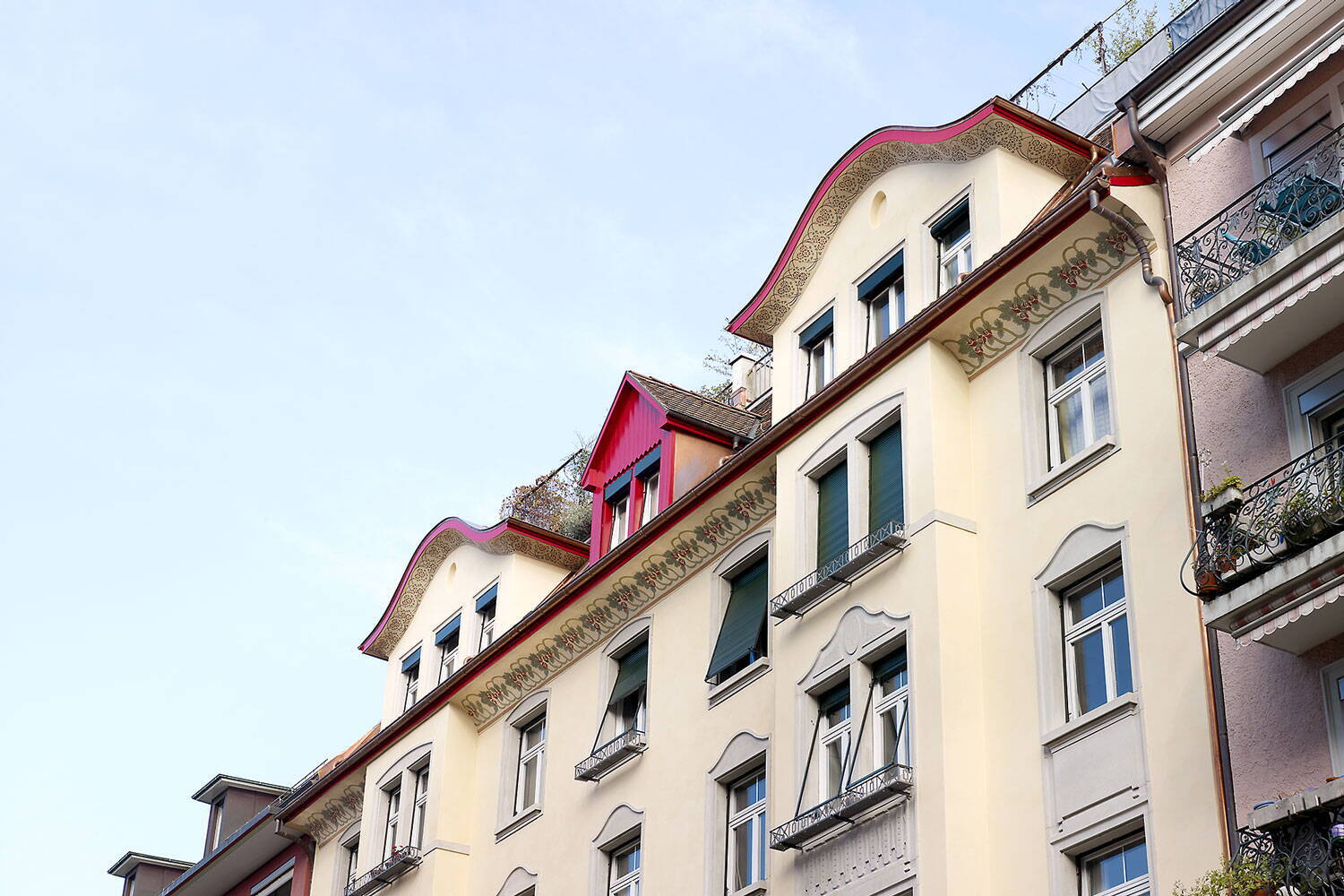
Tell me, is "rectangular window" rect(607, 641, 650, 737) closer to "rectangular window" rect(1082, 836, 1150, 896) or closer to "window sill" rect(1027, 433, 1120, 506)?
"window sill" rect(1027, 433, 1120, 506)

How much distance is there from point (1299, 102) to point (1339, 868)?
7.70 metres

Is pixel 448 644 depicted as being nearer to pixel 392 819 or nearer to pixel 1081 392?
pixel 392 819

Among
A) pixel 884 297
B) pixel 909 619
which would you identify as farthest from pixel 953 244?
pixel 909 619

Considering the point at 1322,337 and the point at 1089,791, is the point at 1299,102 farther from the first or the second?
the point at 1089,791

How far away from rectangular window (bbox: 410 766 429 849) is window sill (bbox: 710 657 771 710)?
6.97m

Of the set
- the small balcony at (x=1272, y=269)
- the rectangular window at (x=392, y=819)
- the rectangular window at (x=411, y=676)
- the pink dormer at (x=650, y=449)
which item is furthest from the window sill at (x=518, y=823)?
the small balcony at (x=1272, y=269)

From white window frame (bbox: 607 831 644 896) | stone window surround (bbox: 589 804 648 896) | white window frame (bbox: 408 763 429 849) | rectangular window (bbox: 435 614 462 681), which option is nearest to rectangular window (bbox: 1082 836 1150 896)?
white window frame (bbox: 607 831 644 896)

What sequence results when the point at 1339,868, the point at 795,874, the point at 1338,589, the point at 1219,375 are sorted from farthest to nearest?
the point at 795,874
the point at 1219,375
the point at 1338,589
the point at 1339,868

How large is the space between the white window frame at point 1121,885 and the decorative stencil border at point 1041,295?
6049mm

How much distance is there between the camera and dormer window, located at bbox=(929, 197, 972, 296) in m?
22.1

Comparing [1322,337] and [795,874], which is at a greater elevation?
[1322,337]

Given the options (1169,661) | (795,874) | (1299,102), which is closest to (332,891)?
(795,874)

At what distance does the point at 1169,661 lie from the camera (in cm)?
1673

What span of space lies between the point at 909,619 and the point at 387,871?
11828mm
